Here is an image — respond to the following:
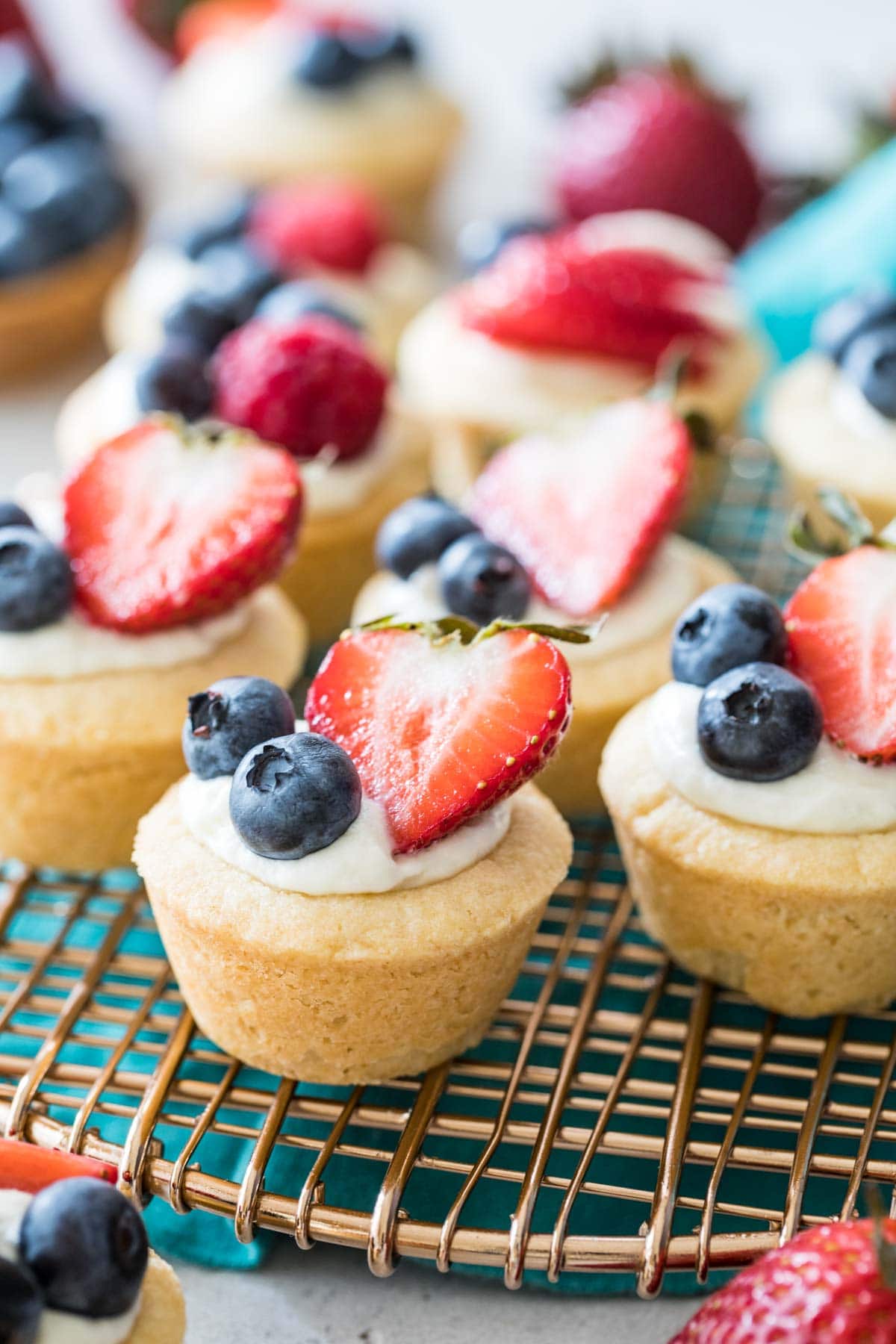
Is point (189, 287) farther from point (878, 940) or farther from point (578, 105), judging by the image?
point (878, 940)

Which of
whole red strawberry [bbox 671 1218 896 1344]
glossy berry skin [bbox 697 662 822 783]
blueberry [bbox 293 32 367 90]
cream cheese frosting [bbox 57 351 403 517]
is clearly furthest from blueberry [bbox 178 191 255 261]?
whole red strawberry [bbox 671 1218 896 1344]

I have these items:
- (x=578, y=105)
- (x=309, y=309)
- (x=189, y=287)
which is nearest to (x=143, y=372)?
(x=309, y=309)

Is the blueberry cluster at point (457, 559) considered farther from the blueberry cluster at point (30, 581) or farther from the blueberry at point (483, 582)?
the blueberry cluster at point (30, 581)

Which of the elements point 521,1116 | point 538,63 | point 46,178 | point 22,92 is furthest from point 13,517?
point 538,63

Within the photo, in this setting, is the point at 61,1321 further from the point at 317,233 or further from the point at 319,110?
the point at 319,110

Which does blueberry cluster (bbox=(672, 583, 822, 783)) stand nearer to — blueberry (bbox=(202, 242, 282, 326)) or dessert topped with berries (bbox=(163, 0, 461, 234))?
blueberry (bbox=(202, 242, 282, 326))

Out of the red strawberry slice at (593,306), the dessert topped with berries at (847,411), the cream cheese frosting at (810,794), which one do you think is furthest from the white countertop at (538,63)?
the cream cheese frosting at (810,794)
